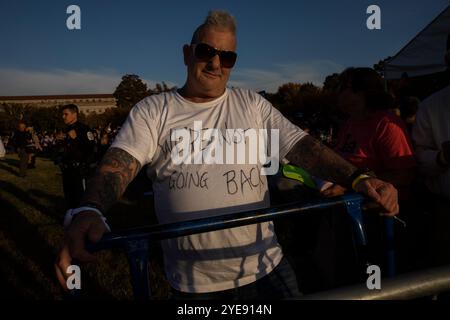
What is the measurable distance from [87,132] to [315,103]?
112 ft

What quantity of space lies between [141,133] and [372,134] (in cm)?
178

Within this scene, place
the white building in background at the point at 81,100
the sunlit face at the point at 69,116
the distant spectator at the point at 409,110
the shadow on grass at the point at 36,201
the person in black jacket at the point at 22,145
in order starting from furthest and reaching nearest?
the white building in background at the point at 81,100, the person in black jacket at the point at 22,145, the shadow on grass at the point at 36,201, the sunlit face at the point at 69,116, the distant spectator at the point at 409,110

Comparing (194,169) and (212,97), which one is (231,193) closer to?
(194,169)

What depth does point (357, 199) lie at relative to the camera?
55.9 inches

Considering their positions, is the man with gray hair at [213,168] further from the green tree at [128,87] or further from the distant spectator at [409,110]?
the green tree at [128,87]

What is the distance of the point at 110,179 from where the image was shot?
1432 millimetres

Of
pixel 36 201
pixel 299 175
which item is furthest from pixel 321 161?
pixel 36 201

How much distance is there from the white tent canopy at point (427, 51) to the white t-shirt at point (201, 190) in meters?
5.72

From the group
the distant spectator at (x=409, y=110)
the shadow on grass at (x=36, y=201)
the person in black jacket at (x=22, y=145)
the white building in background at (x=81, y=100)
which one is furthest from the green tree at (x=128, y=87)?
the distant spectator at (x=409, y=110)

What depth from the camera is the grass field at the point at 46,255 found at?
11.7 ft

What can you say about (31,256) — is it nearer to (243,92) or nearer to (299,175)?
(299,175)

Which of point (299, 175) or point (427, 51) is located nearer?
point (299, 175)

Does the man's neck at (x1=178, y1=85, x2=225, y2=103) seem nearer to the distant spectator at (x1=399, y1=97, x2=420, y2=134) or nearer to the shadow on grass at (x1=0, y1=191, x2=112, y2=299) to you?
the shadow on grass at (x1=0, y1=191, x2=112, y2=299)
